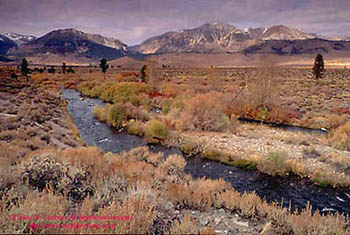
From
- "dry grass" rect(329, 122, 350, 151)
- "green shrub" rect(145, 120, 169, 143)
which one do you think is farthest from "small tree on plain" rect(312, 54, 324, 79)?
"green shrub" rect(145, 120, 169, 143)

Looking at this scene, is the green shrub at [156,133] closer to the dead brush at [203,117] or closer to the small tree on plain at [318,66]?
the dead brush at [203,117]

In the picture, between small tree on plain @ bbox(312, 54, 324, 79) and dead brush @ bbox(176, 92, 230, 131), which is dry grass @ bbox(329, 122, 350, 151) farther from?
small tree on plain @ bbox(312, 54, 324, 79)

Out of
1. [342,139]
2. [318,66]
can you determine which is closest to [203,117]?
[342,139]

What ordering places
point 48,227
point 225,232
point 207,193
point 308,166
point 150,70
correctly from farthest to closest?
1. point 150,70
2. point 308,166
3. point 207,193
4. point 225,232
5. point 48,227

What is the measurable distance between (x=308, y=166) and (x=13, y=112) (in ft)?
61.5

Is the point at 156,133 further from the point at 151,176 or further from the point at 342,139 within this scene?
the point at 342,139

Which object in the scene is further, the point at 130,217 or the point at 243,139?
the point at 243,139

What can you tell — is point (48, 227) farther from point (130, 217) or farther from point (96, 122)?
point (96, 122)

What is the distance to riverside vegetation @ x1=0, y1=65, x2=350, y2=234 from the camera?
387 centimetres

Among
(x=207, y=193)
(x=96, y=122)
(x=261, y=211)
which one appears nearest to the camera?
(x=261, y=211)

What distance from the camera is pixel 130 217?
11.0ft

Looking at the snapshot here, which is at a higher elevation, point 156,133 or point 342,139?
point 342,139

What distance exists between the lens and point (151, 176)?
7121 millimetres

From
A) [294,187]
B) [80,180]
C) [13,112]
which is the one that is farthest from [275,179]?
[13,112]
